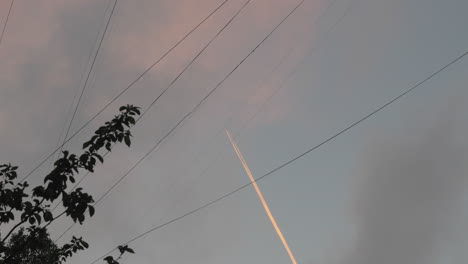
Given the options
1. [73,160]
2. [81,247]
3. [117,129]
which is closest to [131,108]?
[117,129]

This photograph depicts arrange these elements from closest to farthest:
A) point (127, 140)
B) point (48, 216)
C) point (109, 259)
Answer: point (48, 216), point (109, 259), point (127, 140)

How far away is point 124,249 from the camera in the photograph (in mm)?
7465

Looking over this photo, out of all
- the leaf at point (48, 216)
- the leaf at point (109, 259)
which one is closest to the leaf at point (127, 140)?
the leaf at point (48, 216)

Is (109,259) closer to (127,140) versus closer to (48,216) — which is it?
(48,216)

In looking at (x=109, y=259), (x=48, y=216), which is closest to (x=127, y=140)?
(x=48, y=216)

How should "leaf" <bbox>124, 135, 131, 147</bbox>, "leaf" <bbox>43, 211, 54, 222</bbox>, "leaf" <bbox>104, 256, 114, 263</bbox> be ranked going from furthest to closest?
"leaf" <bbox>124, 135, 131, 147</bbox> → "leaf" <bbox>104, 256, 114, 263</bbox> → "leaf" <bbox>43, 211, 54, 222</bbox>

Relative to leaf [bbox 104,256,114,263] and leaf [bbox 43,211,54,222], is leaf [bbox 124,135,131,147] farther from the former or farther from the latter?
leaf [bbox 104,256,114,263]

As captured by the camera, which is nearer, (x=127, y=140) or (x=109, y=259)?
(x=109, y=259)

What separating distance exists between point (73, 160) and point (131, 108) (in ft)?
4.23

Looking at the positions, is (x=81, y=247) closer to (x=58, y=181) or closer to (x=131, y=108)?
(x=58, y=181)

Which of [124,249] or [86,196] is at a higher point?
[86,196]

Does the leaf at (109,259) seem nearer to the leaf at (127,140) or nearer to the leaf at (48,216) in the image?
the leaf at (48,216)

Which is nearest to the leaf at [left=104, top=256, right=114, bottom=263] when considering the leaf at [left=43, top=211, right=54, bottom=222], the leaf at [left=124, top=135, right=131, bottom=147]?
the leaf at [left=43, top=211, right=54, bottom=222]

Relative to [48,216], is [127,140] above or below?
above
